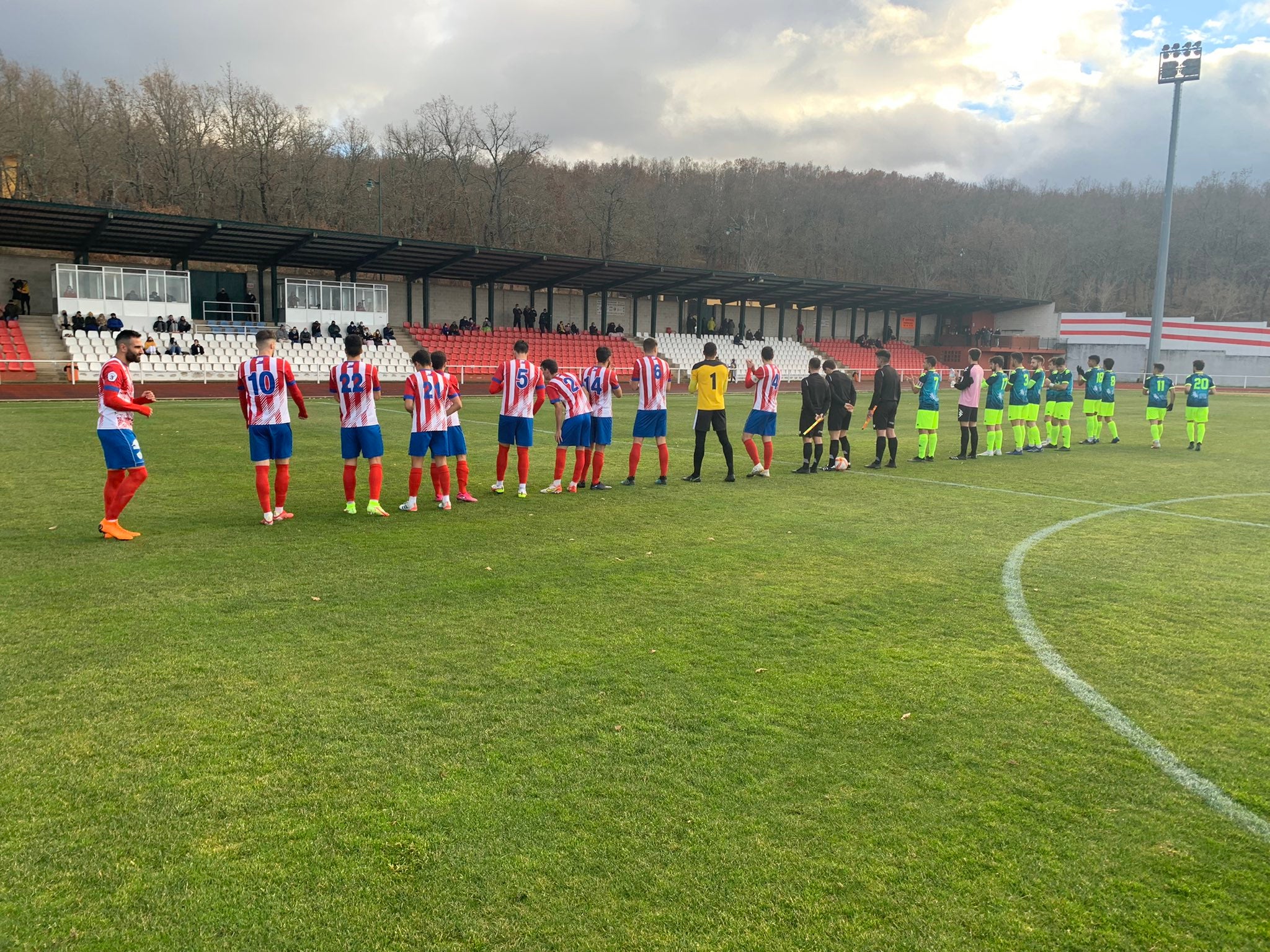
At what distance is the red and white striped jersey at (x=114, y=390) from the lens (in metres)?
7.72

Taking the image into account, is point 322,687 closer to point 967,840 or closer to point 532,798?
point 532,798

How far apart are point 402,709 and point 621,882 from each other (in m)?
1.80

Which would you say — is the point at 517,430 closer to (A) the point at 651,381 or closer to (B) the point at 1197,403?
(A) the point at 651,381

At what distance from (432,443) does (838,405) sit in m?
6.93

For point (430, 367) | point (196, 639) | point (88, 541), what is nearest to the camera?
point (196, 639)

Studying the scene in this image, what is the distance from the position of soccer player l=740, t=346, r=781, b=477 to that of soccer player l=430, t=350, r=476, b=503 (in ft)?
14.8

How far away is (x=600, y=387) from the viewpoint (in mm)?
10914

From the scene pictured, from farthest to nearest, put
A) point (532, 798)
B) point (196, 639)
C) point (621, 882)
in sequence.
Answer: point (196, 639) < point (532, 798) < point (621, 882)

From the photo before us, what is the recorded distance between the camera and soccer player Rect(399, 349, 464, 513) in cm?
948

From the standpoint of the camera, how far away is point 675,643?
5332 mm

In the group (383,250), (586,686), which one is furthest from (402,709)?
(383,250)

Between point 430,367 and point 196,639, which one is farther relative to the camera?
point 430,367

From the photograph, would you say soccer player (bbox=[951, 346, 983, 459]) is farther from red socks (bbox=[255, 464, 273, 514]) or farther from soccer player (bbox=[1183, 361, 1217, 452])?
red socks (bbox=[255, 464, 273, 514])

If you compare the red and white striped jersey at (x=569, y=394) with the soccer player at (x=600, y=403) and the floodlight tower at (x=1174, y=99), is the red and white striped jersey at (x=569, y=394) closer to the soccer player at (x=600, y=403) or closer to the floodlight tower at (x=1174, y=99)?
the soccer player at (x=600, y=403)
